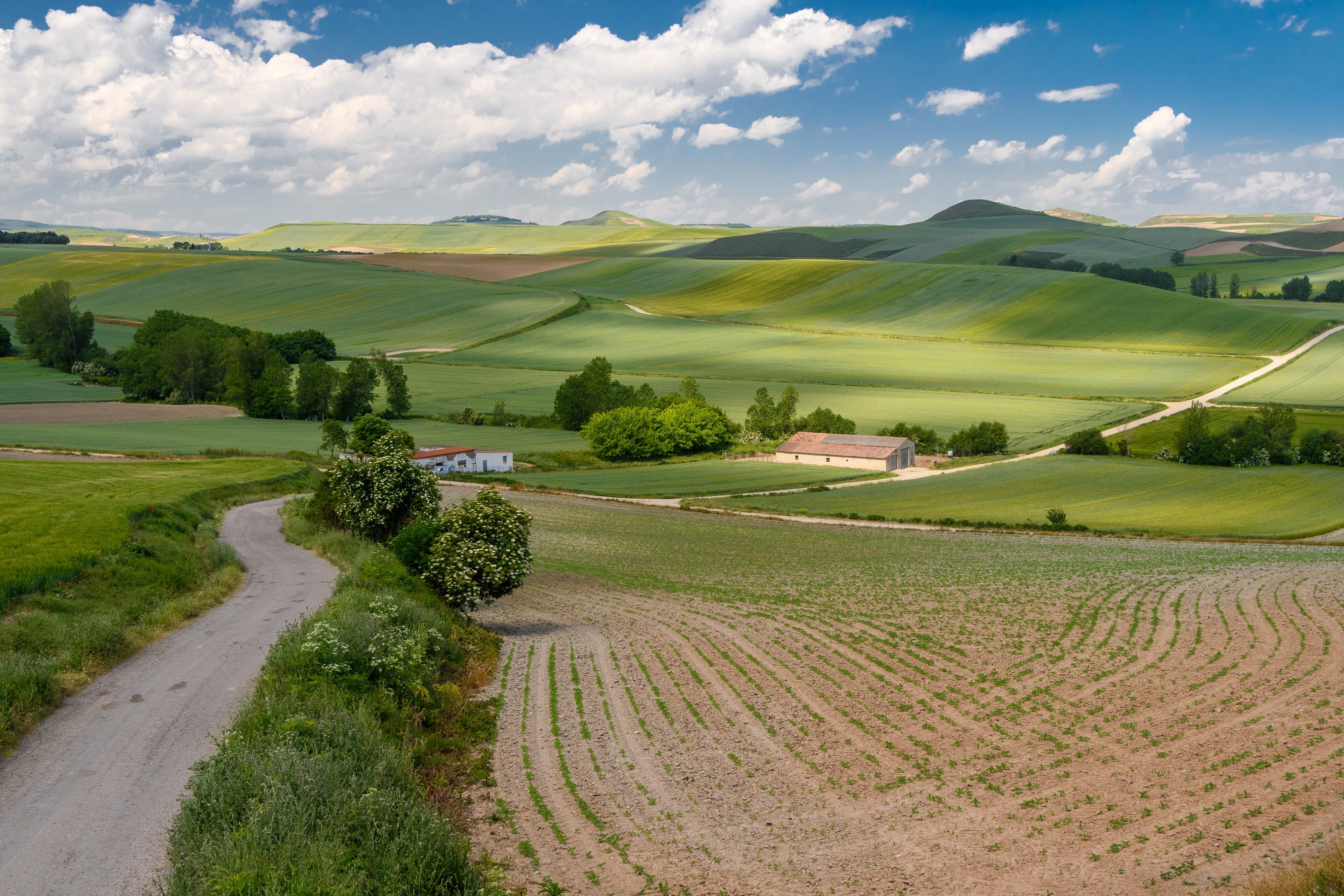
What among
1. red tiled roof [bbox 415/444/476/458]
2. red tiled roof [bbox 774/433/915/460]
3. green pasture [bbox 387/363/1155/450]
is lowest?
red tiled roof [bbox 415/444/476/458]

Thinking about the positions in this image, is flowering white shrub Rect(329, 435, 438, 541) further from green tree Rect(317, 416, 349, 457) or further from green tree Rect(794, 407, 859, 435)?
green tree Rect(794, 407, 859, 435)

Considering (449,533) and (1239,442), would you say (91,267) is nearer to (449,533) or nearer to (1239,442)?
(449,533)

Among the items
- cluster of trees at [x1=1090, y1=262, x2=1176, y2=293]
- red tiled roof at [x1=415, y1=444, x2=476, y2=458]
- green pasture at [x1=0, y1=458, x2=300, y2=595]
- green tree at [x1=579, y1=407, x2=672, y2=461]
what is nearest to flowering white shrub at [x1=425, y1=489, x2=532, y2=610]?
green pasture at [x1=0, y1=458, x2=300, y2=595]

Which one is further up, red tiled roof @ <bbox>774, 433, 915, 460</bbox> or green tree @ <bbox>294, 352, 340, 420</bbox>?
green tree @ <bbox>294, 352, 340, 420</bbox>

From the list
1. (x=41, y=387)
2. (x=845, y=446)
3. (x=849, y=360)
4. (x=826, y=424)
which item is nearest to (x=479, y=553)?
(x=845, y=446)

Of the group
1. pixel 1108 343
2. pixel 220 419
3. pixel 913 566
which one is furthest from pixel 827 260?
pixel 913 566

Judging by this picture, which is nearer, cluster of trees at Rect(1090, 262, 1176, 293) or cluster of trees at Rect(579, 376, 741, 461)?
cluster of trees at Rect(579, 376, 741, 461)

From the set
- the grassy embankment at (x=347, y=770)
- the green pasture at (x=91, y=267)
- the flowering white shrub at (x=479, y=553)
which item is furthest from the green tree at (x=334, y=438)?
the green pasture at (x=91, y=267)
